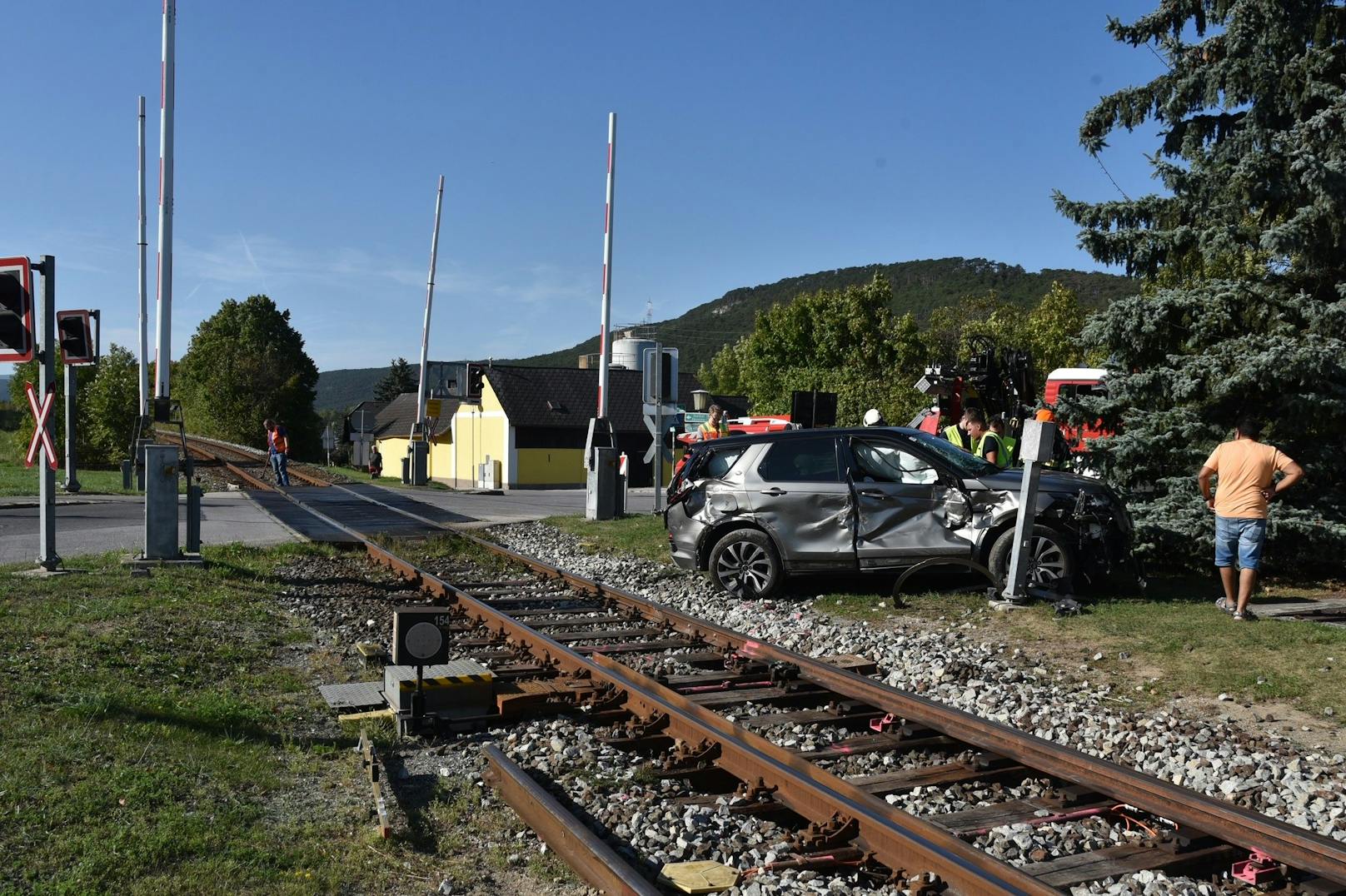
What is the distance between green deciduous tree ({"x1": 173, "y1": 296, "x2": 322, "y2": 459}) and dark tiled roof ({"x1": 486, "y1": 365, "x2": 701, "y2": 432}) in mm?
30353

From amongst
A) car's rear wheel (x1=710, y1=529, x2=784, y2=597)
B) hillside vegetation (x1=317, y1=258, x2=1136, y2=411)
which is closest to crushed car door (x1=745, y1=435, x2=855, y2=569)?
car's rear wheel (x1=710, y1=529, x2=784, y2=597)

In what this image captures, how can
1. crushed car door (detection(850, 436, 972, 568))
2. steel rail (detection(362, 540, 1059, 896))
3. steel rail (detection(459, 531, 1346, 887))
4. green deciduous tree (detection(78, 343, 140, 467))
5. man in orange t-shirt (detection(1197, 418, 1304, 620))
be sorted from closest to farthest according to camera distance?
steel rail (detection(362, 540, 1059, 896)) < steel rail (detection(459, 531, 1346, 887)) < man in orange t-shirt (detection(1197, 418, 1304, 620)) < crushed car door (detection(850, 436, 972, 568)) < green deciduous tree (detection(78, 343, 140, 467))

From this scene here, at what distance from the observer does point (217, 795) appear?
522 cm

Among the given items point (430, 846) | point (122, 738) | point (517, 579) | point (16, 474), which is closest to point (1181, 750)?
point (430, 846)

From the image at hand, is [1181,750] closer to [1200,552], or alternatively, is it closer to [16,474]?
[1200,552]

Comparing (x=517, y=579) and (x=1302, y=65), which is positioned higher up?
(x=1302, y=65)

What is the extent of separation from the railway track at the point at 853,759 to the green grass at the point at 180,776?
97 centimetres

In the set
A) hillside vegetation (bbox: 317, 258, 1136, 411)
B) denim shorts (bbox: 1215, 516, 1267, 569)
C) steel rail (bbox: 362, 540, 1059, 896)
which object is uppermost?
hillside vegetation (bbox: 317, 258, 1136, 411)

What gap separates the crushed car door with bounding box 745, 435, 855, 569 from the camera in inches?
430

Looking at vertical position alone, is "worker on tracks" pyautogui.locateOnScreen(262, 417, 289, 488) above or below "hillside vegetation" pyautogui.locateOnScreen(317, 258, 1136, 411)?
below

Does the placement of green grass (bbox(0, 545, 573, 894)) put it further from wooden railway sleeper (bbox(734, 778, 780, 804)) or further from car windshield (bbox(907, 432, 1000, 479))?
car windshield (bbox(907, 432, 1000, 479))

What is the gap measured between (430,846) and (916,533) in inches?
271

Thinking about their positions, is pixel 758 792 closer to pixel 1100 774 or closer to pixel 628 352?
pixel 1100 774

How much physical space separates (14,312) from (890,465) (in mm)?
8505
